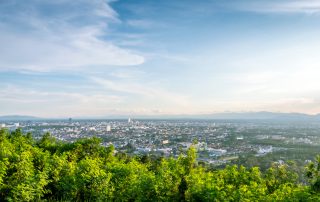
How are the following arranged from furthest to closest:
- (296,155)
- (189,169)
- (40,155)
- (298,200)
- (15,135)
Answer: (296,155) < (15,135) < (40,155) < (189,169) < (298,200)

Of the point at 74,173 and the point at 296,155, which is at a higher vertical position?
the point at 74,173

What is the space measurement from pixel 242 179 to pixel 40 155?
10.9 m

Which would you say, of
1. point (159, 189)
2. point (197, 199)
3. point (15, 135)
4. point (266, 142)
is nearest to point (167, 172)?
point (159, 189)

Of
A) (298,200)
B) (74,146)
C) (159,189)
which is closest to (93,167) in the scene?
(159,189)

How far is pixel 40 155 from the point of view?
60.7 feet

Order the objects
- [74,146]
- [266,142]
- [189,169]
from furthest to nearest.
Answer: [266,142] → [74,146] → [189,169]

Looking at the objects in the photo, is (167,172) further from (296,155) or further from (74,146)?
(296,155)

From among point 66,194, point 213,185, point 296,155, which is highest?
point 213,185

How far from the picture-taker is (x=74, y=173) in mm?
15344

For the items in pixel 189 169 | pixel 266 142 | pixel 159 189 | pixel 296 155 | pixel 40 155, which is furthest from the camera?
pixel 266 142

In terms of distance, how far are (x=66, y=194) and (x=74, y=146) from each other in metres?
11.4

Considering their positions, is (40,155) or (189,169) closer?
(189,169)

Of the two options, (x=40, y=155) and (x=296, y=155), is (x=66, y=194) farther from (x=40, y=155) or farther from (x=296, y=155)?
(x=296, y=155)

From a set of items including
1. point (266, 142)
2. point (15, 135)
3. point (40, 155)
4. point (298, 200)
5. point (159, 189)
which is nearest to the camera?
point (298, 200)
